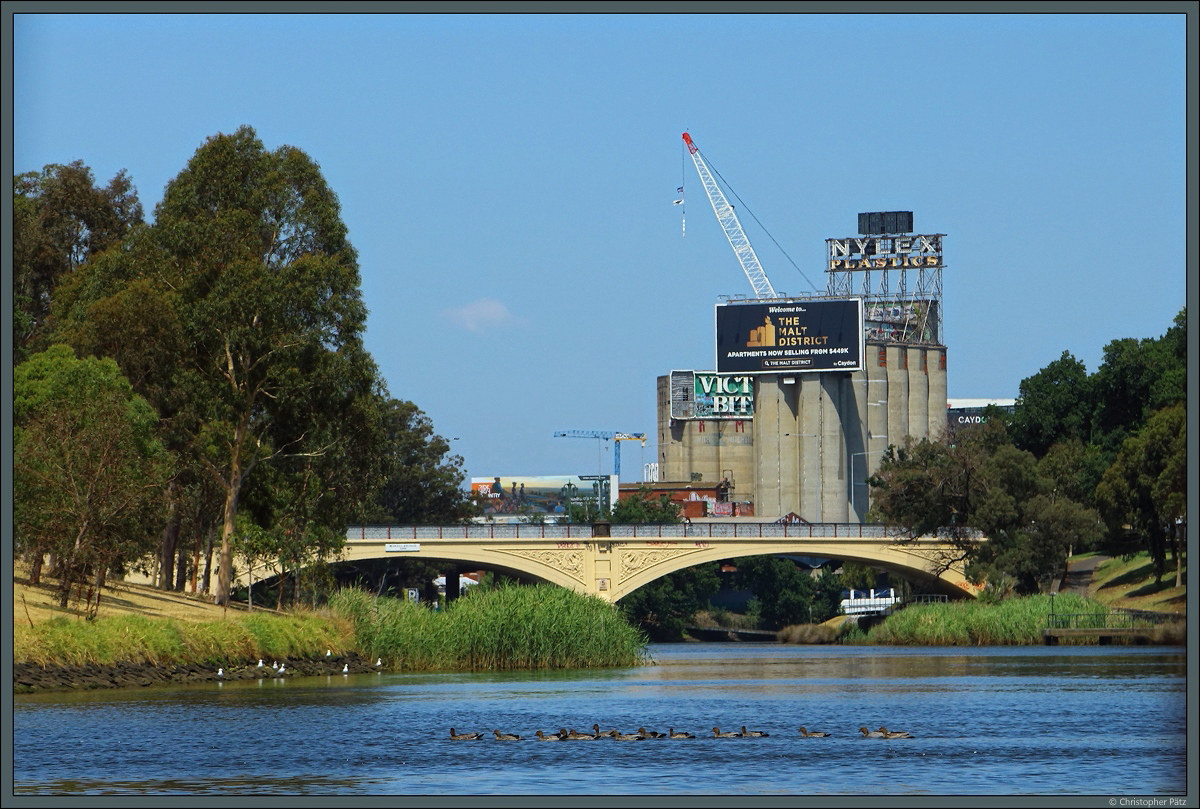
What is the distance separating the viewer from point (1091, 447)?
116562 mm

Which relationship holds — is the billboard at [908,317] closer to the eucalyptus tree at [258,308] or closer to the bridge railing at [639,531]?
the bridge railing at [639,531]

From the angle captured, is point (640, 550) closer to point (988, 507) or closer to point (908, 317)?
point (988, 507)

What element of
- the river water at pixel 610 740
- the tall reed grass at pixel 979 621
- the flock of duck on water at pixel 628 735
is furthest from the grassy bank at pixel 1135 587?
the flock of duck on water at pixel 628 735

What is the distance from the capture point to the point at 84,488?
53.3m

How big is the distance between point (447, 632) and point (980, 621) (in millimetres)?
36837

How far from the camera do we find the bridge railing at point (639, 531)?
10338 cm

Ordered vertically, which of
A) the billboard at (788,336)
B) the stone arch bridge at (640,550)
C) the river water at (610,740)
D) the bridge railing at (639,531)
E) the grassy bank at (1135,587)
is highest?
the billboard at (788,336)

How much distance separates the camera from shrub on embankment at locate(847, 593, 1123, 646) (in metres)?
87.4

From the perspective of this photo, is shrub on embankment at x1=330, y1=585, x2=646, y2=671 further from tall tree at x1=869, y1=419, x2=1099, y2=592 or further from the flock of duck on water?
tall tree at x1=869, y1=419, x2=1099, y2=592

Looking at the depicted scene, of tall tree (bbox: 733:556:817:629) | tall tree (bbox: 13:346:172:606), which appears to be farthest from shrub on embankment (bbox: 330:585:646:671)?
tall tree (bbox: 733:556:817:629)

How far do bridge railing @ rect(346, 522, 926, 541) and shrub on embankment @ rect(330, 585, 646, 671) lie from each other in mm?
37500

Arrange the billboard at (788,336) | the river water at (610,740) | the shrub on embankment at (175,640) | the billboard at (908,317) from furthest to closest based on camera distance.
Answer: the billboard at (908,317) → the billboard at (788,336) → the shrub on embankment at (175,640) → the river water at (610,740)

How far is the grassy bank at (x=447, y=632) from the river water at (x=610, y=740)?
260cm

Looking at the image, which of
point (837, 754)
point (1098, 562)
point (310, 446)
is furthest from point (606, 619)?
point (1098, 562)
